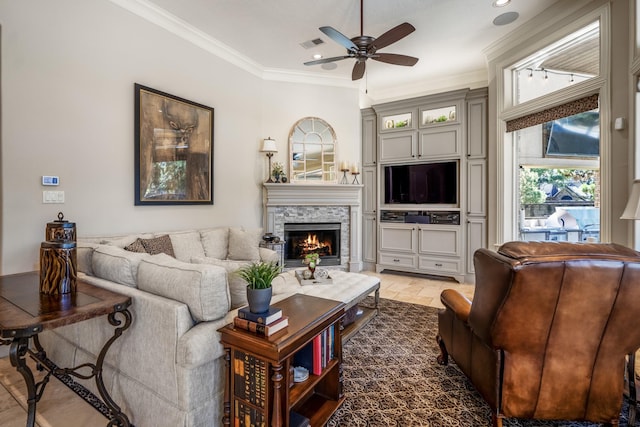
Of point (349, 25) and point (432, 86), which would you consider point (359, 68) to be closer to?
point (349, 25)

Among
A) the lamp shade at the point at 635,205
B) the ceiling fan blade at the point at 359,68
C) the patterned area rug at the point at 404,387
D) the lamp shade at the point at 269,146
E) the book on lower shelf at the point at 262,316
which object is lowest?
the patterned area rug at the point at 404,387

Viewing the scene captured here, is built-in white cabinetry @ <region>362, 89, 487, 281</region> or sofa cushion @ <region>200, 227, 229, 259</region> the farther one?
built-in white cabinetry @ <region>362, 89, 487, 281</region>

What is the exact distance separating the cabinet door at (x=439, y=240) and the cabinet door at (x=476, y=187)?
39cm

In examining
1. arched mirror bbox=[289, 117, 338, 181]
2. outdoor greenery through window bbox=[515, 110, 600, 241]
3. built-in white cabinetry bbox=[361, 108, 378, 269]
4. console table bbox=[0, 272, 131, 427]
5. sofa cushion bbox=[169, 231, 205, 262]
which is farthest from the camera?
built-in white cabinetry bbox=[361, 108, 378, 269]

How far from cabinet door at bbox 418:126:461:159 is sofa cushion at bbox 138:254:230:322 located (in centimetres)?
420

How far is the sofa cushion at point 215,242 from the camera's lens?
375 cm

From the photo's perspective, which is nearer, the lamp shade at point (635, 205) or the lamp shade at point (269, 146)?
the lamp shade at point (635, 205)

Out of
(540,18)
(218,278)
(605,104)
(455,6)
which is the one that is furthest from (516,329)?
(540,18)

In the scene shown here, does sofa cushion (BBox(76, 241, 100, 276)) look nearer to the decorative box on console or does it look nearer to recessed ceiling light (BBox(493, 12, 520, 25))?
the decorative box on console

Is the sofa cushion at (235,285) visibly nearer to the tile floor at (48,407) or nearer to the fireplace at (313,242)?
the tile floor at (48,407)

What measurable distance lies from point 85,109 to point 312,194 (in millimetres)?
3075

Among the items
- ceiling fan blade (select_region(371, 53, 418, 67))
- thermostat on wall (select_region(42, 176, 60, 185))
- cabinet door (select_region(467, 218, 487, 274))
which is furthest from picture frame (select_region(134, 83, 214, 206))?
cabinet door (select_region(467, 218, 487, 274))

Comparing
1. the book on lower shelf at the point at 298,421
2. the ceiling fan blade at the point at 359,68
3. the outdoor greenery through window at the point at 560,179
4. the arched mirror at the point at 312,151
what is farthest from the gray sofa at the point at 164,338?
the outdoor greenery through window at the point at 560,179

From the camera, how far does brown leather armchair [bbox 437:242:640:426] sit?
1292 mm
